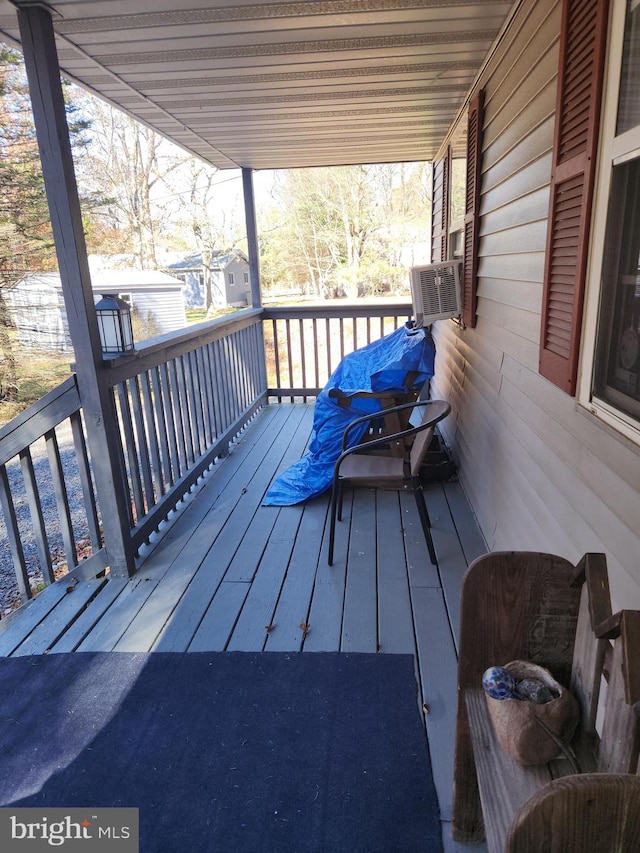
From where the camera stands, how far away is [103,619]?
2.27 metres

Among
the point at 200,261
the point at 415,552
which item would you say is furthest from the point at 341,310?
the point at 200,261

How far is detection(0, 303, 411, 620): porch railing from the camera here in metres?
2.32

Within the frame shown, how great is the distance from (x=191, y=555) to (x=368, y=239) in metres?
15.7

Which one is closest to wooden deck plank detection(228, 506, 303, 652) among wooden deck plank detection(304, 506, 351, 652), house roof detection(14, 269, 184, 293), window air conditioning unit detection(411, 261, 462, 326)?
wooden deck plank detection(304, 506, 351, 652)

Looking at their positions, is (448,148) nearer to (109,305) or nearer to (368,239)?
(109,305)

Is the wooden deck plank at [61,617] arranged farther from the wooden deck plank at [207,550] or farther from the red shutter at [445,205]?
the red shutter at [445,205]

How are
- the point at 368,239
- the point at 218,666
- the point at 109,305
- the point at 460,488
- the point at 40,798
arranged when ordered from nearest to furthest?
the point at 40,798 < the point at 218,666 < the point at 109,305 < the point at 460,488 < the point at 368,239

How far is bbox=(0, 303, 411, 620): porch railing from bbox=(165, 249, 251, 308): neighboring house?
41.3 feet

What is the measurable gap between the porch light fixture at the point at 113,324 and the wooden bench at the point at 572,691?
1969mm

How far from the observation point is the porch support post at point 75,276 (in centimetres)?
205

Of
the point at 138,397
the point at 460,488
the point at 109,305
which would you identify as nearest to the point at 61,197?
the point at 109,305

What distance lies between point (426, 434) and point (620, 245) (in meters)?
1.38

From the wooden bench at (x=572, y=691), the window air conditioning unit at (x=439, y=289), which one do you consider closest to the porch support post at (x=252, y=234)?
the window air conditioning unit at (x=439, y=289)

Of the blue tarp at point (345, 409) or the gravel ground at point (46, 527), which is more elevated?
the blue tarp at point (345, 409)
